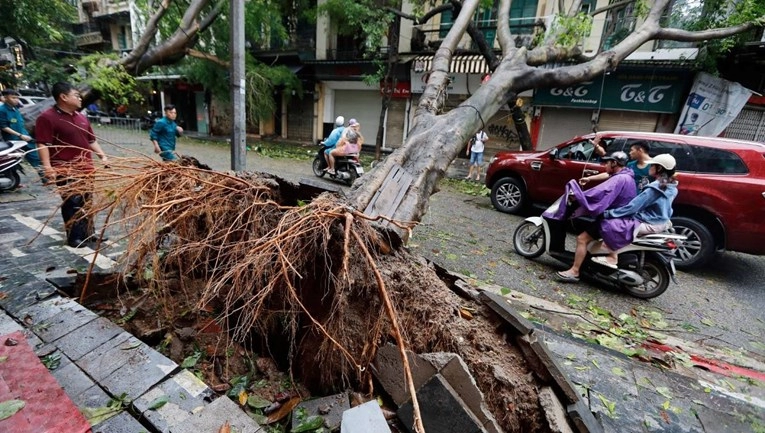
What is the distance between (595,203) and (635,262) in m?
0.89

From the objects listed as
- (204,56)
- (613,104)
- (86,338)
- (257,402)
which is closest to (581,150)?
(613,104)

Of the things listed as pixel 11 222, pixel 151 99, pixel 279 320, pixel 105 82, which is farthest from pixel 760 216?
pixel 151 99

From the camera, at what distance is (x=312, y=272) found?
94.2 inches

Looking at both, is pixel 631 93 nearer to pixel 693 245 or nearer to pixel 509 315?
pixel 693 245

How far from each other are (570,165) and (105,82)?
10.8 metres

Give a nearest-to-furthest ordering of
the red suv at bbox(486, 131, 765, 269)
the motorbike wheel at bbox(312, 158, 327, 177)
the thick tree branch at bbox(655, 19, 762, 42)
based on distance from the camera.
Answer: the red suv at bbox(486, 131, 765, 269), the thick tree branch at bbox(655, 19, 762, 42), the motorbike wheel at bbox(312, 158, 327, 177)

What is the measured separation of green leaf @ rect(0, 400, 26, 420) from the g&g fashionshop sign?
531 inches

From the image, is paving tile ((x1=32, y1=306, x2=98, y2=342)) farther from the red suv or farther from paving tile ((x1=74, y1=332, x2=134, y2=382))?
the red suv

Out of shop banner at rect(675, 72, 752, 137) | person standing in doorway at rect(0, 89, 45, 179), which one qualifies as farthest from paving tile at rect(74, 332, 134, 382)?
shop banner at rect(675, 72, 752, 137)

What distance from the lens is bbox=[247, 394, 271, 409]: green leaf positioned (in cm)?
222

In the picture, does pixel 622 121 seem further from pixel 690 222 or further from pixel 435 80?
pixel 435 80

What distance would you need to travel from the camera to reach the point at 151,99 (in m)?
25.7

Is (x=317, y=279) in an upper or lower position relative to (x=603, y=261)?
upper

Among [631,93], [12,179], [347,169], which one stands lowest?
[12,179]
